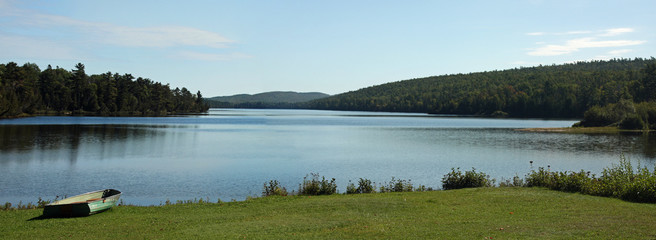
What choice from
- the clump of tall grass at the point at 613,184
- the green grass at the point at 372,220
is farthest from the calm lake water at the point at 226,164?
the clump of tall grass at the point at 613,184

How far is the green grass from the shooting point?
1224 cm

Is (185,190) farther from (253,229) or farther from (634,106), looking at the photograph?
(634,106)

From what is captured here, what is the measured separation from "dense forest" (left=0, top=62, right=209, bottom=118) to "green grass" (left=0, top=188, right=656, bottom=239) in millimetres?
100195

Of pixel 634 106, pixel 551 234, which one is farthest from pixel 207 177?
pixel 634 106

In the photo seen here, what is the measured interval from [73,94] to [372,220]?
473 feet

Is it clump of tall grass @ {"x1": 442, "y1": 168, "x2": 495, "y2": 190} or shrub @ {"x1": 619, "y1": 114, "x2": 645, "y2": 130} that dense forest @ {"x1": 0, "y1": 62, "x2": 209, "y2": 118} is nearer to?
clump of tall grass @ {"x1": 442, "y1": 168, "x2": 495, "y2": 190}

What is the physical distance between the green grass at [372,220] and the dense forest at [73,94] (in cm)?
10019

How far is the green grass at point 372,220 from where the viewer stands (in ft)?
40.2

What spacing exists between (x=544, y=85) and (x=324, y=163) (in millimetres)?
171722

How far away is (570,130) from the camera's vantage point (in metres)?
83.4

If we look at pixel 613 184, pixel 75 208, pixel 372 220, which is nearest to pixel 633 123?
pixel 613 184

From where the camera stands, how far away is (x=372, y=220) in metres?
14.1

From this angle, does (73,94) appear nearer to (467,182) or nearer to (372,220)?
(467,182)

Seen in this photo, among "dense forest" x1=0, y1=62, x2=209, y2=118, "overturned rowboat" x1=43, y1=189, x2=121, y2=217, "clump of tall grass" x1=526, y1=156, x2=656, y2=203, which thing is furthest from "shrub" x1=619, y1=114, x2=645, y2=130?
"dense forest" x1=0, y1=62, x2=209, y2=118
